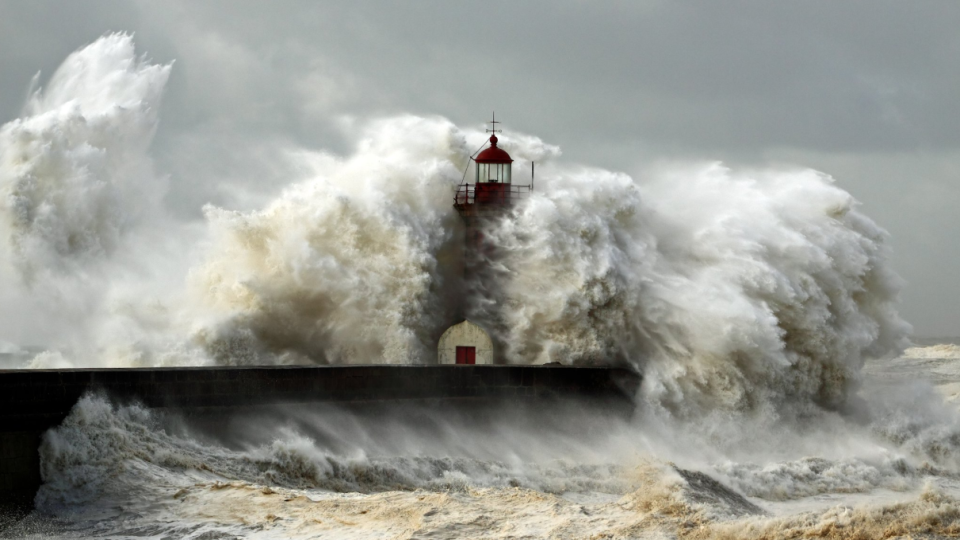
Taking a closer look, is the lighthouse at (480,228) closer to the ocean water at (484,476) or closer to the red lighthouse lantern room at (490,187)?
the red lighthouse lantern room at (490,187)

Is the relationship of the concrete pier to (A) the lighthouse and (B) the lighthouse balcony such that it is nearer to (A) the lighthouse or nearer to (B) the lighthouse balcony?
(A) the lighthouse

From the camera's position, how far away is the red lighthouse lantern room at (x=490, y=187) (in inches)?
645

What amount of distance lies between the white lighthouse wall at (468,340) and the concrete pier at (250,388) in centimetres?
193

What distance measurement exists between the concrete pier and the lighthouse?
2.06 meters

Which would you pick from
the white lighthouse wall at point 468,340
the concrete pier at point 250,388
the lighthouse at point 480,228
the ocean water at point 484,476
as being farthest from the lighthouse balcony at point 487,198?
the ocean water at point 484,476

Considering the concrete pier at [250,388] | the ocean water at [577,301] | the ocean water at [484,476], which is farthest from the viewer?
the ocean water at [577,301]

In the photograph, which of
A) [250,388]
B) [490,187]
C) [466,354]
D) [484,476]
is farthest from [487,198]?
[250,388]

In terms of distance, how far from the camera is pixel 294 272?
15773 mm

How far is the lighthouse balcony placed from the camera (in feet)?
53.6

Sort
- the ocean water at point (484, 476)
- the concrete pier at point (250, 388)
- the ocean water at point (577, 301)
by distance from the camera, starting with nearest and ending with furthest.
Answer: the ocean water at point (484, 476)
the concrete pier at point (250, 388)
the ocean water at point (577, 301)

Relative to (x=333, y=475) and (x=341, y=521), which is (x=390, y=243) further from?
(x=341, y=521)

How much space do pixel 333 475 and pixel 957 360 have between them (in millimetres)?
30561

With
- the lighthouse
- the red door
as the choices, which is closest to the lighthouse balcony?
the lighthouse

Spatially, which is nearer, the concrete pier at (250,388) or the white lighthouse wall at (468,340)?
the concrete pier at (250,388)
